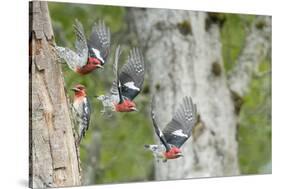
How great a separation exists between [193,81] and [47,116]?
1028 mm

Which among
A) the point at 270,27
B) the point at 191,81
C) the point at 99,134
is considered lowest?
the point at 99,134

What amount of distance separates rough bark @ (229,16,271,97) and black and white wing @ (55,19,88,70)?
1.09 meters

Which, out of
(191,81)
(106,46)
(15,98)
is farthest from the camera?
(191,81)

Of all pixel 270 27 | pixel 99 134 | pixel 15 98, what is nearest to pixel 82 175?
pixel 99 134

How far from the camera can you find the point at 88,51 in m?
4.38

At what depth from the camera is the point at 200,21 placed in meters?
4.79

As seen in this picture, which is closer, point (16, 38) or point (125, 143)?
point (16, 38)

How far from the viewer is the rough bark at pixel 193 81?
182 inches

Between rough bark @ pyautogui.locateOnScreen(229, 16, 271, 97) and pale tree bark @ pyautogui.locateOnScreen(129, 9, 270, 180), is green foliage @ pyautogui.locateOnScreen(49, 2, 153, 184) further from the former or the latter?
rough bark @ pyautogui.locateOnScreen(229, 16, 271, 97)

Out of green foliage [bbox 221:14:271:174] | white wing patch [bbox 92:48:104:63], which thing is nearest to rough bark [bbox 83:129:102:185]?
white wing patch [bbox 92:48:104:63]

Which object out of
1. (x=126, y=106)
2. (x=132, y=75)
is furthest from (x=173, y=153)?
(x=132, y=75)

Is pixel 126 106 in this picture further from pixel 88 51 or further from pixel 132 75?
pixel 88 51

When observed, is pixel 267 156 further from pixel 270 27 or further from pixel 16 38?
pixel 16 38

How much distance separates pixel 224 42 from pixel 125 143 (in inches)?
37.8
